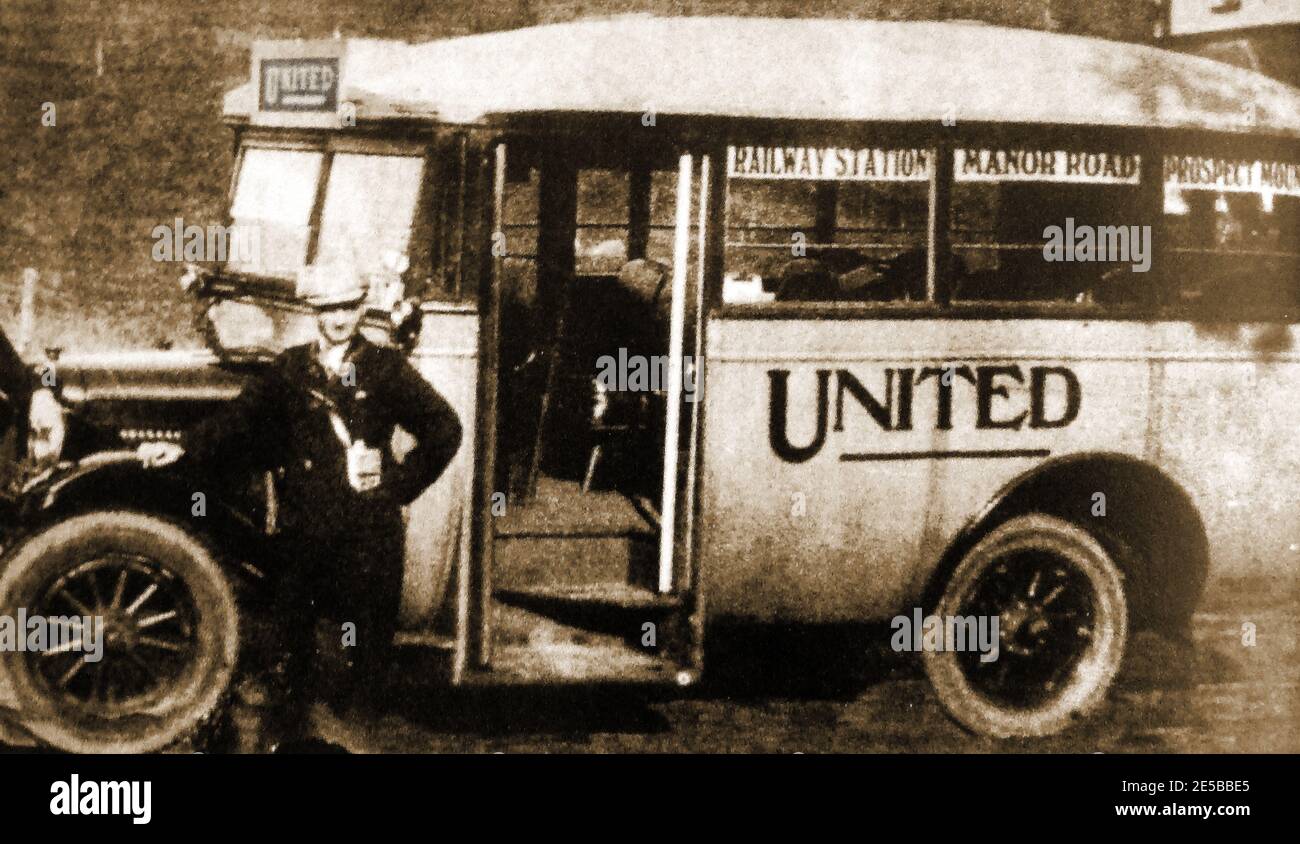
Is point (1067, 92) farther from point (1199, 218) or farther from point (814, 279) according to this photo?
point (814, 279)

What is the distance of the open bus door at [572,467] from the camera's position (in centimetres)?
366

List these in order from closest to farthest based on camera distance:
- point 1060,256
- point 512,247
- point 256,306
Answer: point 256,306, point 1060,256, point 512,247

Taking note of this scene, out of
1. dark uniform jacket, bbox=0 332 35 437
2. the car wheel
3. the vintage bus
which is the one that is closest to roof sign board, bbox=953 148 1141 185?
the vintage bus

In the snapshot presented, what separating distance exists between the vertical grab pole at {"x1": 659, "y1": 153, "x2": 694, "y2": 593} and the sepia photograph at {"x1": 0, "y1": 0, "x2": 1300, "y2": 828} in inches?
0.6

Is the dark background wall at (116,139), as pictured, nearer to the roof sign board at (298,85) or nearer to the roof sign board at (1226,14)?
the roof sign board at (298,85)

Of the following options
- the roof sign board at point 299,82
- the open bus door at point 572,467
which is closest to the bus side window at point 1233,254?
the open bus door at point 572,467

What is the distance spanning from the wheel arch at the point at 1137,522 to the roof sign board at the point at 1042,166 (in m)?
0.89

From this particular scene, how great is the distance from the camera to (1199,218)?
399 centimetres

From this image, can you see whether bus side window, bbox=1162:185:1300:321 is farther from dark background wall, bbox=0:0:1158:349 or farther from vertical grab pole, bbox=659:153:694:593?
dark background wall, bbox=0:0:1158:349

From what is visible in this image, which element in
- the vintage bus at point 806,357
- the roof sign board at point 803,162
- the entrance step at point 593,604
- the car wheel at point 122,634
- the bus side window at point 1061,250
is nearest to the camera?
the car wheel at point 122,634

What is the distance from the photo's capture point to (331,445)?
3.52 metres

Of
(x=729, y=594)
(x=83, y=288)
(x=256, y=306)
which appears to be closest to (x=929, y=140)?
(x=729, y=594)

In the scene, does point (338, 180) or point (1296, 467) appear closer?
point (338, 180)
